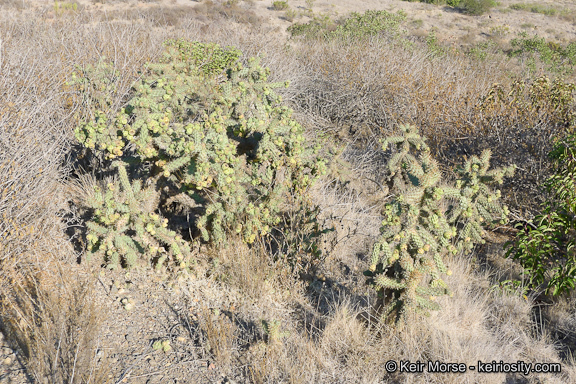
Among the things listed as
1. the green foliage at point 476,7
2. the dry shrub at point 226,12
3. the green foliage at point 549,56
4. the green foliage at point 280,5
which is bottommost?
the green foliage at point 549,56

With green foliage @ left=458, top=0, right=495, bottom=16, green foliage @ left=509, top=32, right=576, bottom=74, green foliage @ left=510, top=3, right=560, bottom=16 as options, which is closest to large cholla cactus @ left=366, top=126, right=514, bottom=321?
green foliage @ left=509, top=32, right=576, bottom=74

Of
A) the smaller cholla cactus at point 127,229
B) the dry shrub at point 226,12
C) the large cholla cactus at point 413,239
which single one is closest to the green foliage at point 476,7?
the dry shrub at point 226,12

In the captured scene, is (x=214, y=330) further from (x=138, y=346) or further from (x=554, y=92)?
(x=554, y=92)

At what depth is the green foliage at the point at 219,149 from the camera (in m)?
3.07

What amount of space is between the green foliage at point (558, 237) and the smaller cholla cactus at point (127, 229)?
8.79 feet

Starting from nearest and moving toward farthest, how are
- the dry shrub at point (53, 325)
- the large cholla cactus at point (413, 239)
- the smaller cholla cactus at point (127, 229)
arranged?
the dry shrub at point (53, 325) → the large cholla cactus at point (413, 239) → the smaller cholla cactus at point (127, 229)

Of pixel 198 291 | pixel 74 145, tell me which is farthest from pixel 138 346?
pixel 74 145

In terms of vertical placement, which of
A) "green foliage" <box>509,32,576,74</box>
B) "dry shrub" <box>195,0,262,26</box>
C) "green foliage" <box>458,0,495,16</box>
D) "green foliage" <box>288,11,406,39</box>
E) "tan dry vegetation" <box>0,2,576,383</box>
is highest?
"green foliage" <box>458,0,495,16</box>

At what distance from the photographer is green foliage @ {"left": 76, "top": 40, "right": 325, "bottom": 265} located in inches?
121

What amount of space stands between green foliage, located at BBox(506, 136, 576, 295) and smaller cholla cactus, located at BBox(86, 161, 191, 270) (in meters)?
2.68

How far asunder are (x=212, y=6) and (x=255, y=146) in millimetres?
18616

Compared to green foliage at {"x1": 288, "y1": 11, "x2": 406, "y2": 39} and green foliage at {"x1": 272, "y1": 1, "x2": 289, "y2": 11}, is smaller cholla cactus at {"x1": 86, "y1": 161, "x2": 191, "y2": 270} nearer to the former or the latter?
green foliage at {"x1": 288, "y1": 11, "x2": 406, "y2": 39}

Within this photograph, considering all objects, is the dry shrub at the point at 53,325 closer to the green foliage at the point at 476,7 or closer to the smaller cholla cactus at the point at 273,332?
the smaller cholla cactus at the point at 273,332

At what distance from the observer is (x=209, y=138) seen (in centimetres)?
305
